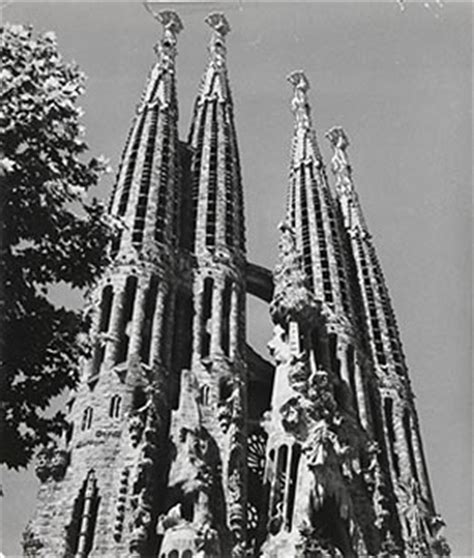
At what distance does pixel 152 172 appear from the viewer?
40219 mm

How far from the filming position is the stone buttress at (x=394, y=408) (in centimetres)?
3509

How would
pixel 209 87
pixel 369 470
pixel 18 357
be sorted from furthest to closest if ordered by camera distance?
pixel 209 87 → pixel 369 470 → pixel 18 357

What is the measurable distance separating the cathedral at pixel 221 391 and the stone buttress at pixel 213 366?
0.24 feet

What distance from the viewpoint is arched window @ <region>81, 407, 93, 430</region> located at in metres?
29.7

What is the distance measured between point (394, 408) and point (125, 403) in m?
14.5

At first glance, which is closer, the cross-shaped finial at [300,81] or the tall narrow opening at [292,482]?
the tall narrow opening at [292,482]

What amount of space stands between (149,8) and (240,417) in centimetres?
1941

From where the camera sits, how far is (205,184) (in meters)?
42.6

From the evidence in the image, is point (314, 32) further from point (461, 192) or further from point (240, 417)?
point (240, 417)

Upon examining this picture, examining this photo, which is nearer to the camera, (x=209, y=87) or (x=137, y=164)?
(x=137, y=164)

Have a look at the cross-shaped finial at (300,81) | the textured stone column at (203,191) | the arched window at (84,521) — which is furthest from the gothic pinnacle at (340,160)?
the arched window at (84,521)

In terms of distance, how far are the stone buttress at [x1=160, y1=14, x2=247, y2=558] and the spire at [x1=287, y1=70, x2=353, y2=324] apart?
447 cm

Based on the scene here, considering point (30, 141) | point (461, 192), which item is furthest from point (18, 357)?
point (461, 192)

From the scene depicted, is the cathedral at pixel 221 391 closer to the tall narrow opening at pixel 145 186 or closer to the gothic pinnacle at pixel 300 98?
the tall narrow opening at pixel 145 186
